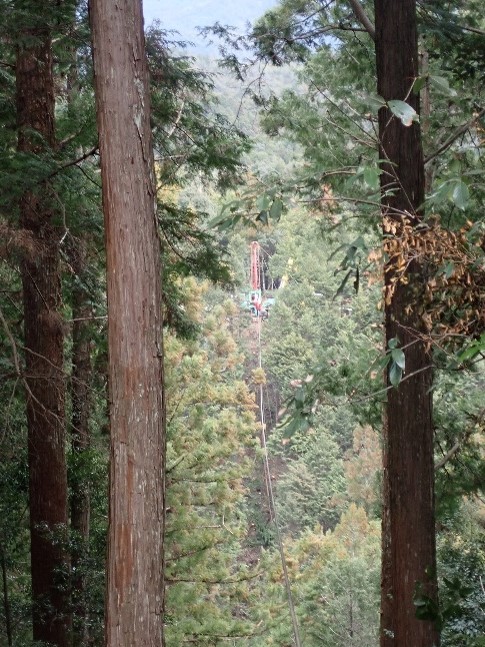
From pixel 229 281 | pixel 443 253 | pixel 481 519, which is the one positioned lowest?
pixel 481 519

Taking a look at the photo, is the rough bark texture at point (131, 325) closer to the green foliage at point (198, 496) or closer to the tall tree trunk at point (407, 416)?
the tall tree trunk at point (407, 416)

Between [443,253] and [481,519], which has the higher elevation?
[443,253]

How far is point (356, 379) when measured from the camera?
6645 mm

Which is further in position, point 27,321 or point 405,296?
point 27,321

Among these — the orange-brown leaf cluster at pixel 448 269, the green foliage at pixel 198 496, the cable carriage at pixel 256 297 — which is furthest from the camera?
the cable carriage at pixel 256 297

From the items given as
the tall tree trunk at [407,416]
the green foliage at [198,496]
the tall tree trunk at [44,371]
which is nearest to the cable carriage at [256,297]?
the green foliage at [198,496]

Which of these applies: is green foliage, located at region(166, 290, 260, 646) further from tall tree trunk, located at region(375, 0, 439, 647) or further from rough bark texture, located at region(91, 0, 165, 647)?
rough bark texture, located at region(91, 0, 165, 647)

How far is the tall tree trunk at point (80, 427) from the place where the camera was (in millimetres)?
6695

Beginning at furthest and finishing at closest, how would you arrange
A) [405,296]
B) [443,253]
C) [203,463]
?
[203,463] → [405,296] → [443,253]

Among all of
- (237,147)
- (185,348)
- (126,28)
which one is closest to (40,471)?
(237,147)

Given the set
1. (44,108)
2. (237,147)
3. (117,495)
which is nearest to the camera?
(117,495)

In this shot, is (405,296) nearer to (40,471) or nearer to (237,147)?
(237,147)

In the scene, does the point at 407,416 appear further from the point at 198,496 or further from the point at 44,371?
the point at 198,496

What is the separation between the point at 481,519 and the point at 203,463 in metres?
5.58
